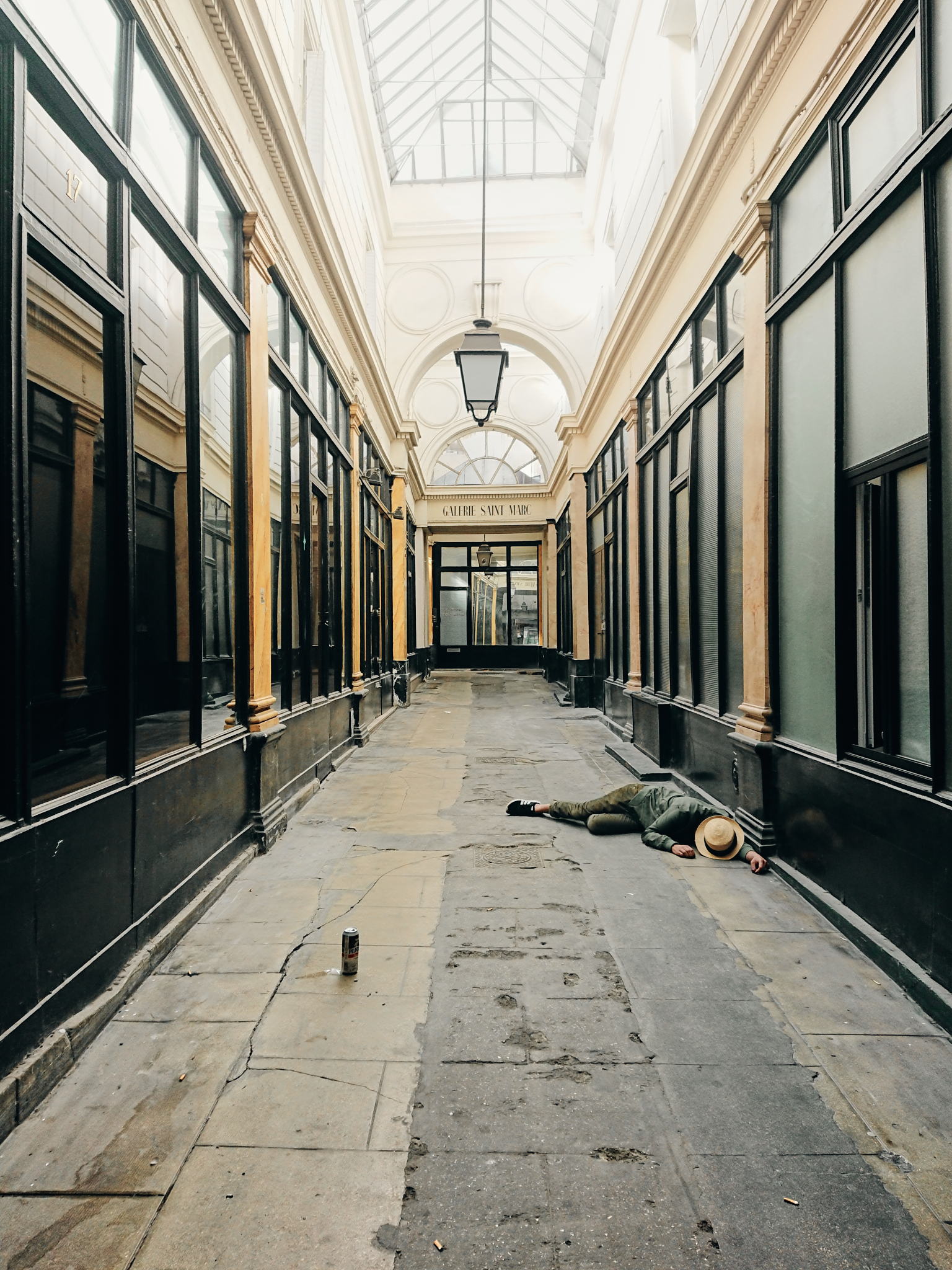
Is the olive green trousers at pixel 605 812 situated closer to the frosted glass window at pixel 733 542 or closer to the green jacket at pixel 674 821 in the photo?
the green jacket at pixel 674 821

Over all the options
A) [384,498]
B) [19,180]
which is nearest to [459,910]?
[19,180]

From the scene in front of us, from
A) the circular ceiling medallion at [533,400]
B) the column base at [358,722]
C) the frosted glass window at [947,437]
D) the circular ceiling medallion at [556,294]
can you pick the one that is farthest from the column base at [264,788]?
Result: the circular ceiling medallion at [533,400]

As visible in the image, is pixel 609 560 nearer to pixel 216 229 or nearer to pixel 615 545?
pixel 615 545

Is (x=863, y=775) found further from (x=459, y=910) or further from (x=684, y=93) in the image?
(x=684, y=93)

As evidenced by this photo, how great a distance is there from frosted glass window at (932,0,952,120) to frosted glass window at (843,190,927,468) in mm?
348

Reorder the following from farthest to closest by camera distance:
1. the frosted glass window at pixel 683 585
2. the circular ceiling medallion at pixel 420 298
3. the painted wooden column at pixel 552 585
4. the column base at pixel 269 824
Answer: the painted wooden column at pixel 552 585 < the circular ceiling medallion at pixel 420 298 < the frosted glass window at pixel 683 585 < the column base at pixel 269 824

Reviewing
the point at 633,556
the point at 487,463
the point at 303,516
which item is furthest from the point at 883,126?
the point at 487,463

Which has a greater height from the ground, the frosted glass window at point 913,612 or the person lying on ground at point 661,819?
the frosted glass window at point 913,612

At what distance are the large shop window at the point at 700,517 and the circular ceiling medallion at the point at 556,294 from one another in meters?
6.72

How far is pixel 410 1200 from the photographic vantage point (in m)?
2.00

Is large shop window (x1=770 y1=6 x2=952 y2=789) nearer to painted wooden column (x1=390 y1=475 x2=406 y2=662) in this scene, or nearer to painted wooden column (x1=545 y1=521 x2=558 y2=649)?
painted wooden column (x1=390 y1=475 x2=406 y2=662)

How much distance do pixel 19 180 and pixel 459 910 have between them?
3762 mm

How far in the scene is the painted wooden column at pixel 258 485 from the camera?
5.34m

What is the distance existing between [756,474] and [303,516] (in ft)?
13.9
